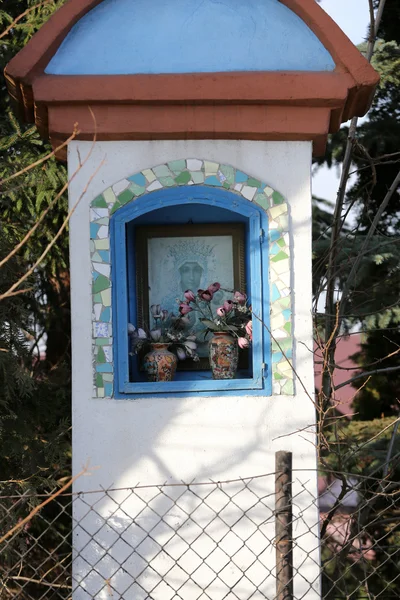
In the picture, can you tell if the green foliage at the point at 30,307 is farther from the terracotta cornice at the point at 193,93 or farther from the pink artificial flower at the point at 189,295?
the pink artificial flower at the point at 189,295

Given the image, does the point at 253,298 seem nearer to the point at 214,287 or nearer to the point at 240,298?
the point at 240,298

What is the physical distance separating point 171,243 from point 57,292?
246 centimetres

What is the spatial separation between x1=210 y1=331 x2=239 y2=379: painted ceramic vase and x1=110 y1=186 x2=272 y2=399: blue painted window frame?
0.19 metres

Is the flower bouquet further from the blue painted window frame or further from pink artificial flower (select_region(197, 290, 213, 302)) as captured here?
the blue painted window frame

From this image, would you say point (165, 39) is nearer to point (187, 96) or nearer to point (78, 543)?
point (187, 96)

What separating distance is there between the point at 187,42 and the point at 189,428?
1.81m

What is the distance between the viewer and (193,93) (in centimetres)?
364

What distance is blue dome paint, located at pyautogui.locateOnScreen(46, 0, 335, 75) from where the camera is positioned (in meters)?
3.73

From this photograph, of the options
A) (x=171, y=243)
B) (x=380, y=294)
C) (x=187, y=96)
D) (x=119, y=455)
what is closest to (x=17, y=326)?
(x=171, y=243)

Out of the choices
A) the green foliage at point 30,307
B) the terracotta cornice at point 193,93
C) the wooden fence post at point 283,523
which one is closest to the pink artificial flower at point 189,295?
the terracotta cornice at point 193,93

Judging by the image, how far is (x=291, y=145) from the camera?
3787 mm

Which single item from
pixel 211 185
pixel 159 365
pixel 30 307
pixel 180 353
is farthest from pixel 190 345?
pixel 30 307

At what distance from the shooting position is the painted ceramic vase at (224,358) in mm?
3920

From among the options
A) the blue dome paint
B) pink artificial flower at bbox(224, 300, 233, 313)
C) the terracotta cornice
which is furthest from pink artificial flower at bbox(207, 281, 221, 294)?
the blue dome paint
